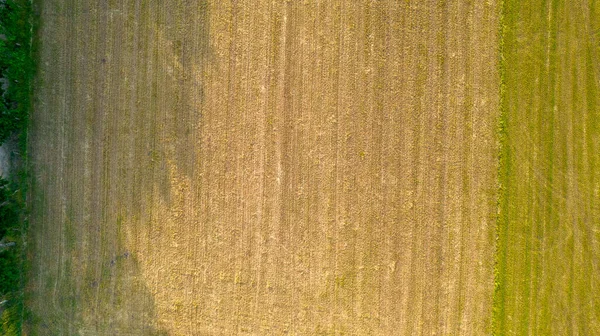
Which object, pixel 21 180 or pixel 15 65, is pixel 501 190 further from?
pixel 15 65

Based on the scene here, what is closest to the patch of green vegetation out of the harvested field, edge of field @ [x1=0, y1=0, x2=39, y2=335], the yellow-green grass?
edge of field @ [x1=0, y1=0, x2=39, y2=335]

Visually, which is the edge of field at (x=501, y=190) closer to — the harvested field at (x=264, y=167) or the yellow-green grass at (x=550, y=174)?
the yellow-green grass at (x=550, y=174)

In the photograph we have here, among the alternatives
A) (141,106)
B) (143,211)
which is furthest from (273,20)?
(143,211)

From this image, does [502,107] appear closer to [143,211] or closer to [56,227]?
[143,211]

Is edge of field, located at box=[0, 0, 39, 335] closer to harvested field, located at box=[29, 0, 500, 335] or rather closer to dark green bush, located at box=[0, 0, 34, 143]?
dark green bush, located at box=[0, 0, 34, 143]

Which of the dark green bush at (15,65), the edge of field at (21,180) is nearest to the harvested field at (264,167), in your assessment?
the edge of field at (21,180)
